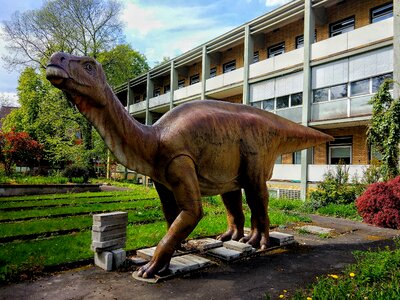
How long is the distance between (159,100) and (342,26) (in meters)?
15.7

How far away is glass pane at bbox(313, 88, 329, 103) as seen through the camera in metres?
15.8

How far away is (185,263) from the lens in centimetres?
498

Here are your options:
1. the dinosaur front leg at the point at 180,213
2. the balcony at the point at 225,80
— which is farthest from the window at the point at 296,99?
the dinosaur front leg at the point at 180,213

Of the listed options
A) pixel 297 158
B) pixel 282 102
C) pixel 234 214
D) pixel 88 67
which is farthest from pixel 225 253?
pixel 297 158

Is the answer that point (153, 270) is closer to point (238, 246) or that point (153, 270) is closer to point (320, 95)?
point (238, 246)

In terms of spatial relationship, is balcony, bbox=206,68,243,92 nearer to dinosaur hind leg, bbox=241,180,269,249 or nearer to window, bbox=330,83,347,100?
window, bbox=330,83,347,100

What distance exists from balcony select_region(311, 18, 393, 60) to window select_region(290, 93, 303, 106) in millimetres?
1915

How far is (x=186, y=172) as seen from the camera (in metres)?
4.73

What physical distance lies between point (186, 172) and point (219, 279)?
1525mm

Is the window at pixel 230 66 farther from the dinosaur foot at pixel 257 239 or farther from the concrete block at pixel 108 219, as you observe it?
the concrete block at pixel 108 219

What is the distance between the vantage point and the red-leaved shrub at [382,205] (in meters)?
9.49

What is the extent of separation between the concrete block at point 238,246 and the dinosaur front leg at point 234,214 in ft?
1.57

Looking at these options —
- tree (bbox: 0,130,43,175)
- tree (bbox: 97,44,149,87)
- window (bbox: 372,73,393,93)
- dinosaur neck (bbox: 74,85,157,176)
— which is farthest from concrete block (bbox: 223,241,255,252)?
tree (bbox: 97,44,149,87)

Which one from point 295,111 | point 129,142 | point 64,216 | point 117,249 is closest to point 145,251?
point 117,249
